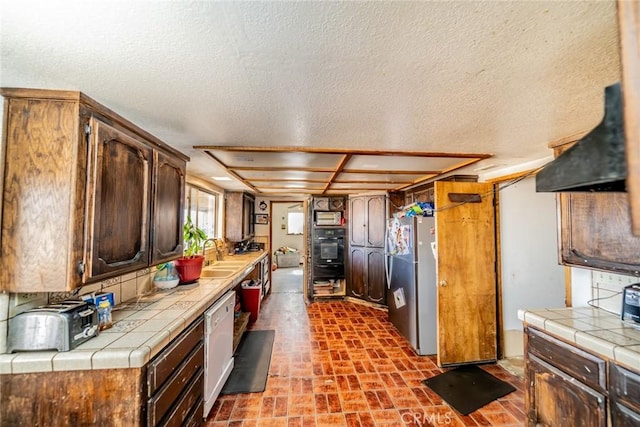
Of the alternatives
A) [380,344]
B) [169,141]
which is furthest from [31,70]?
[380,344]

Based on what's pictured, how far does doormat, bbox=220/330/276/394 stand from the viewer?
7.40 feet

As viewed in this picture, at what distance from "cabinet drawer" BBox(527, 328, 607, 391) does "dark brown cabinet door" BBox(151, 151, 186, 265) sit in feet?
8.75

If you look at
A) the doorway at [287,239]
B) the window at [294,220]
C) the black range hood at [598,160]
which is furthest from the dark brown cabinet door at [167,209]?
the window at [294,220]

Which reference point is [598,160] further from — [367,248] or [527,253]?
[367,248]

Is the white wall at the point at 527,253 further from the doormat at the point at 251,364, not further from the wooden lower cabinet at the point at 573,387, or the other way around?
the doormat at the point at 251,364

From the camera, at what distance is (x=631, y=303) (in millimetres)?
1503

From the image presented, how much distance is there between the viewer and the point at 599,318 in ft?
5.30

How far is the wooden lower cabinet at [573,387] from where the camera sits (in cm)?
117

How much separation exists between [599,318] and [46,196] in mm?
3265

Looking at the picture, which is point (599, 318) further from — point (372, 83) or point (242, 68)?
point (242, 68)

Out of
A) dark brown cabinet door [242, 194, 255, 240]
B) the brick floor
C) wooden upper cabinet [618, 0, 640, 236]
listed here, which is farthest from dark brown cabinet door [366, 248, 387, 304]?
wooden upper cabinet [618, 0, 640, 236]

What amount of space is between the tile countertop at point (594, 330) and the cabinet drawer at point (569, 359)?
0.04m

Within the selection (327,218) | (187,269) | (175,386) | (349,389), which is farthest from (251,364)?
(327,218)

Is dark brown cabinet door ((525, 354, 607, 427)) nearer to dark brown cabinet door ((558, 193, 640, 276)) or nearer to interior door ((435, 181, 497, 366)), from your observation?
dark brown cabinet door ((558, 193, 640, 276))
